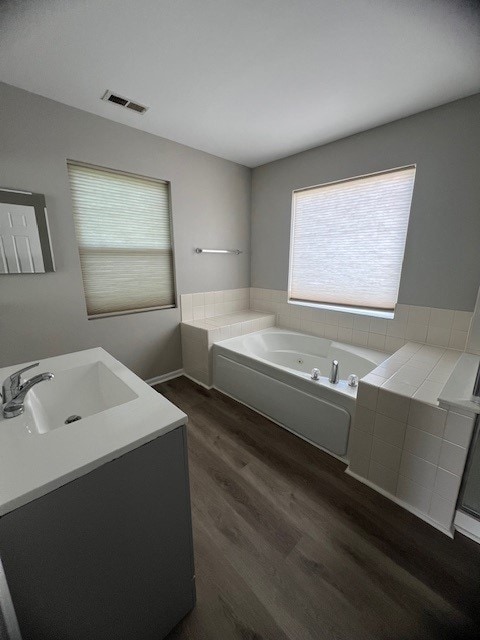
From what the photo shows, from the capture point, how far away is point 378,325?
7.76 ft

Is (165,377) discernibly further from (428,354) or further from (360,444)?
(428,354)

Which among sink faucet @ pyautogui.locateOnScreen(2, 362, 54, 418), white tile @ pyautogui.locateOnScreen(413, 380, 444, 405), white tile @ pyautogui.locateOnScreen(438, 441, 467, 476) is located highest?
sink faucet @ pyautogui.locateOnScreen(2, 362, 54, 418)

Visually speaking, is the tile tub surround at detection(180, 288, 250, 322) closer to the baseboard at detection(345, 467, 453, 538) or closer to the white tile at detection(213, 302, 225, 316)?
the white tile at detection(213, 302, 225, 316)

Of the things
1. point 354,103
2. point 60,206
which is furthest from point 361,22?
point 60,206

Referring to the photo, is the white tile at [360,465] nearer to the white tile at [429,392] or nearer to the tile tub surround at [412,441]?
the tile tub surround at [412,441]

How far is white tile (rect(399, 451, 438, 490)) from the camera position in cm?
132

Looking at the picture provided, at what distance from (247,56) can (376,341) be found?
2295mm

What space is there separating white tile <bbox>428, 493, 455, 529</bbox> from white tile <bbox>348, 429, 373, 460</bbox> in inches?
13.7

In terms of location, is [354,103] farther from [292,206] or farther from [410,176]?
[292,206]

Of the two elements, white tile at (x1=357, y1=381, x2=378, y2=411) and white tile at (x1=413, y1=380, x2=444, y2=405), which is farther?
white tile at (x1=357, y1=381, x2=378, y2=411)

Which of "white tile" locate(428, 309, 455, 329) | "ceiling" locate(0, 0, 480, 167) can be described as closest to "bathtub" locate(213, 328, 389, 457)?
"white tile" locate(428, 309, 455, 329)

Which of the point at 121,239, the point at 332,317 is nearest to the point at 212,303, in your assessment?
the point at 121,239

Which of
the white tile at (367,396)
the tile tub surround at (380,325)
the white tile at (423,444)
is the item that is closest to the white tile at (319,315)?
the tile tub surround at (380,325)

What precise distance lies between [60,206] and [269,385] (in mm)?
2128
